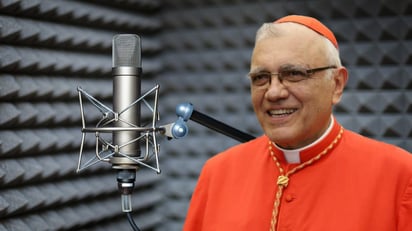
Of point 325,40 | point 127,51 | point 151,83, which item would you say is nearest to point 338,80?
point 325,40

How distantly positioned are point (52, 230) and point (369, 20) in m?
1.90

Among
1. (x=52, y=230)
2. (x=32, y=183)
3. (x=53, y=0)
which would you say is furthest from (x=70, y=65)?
(x=52, y=230)

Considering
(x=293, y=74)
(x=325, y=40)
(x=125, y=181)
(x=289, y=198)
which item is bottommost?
(x=289, y=198)

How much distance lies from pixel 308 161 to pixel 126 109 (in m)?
0.66

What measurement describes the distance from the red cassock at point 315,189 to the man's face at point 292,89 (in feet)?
0.49

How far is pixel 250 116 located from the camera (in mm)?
3600

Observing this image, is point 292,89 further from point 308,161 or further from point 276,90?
point 308,161

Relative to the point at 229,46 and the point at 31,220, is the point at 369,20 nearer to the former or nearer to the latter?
the point at 229,46

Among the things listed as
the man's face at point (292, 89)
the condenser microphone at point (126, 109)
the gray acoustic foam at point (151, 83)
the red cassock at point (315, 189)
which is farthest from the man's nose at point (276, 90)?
the gray acoustic foam at point (151, 83)

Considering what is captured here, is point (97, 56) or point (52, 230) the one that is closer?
point (52, 230)

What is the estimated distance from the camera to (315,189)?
2035 mm

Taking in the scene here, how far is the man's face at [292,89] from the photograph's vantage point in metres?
1.90

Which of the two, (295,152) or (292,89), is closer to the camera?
(292,89)

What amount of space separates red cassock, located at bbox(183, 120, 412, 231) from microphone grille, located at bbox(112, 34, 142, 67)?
24.8 inches
